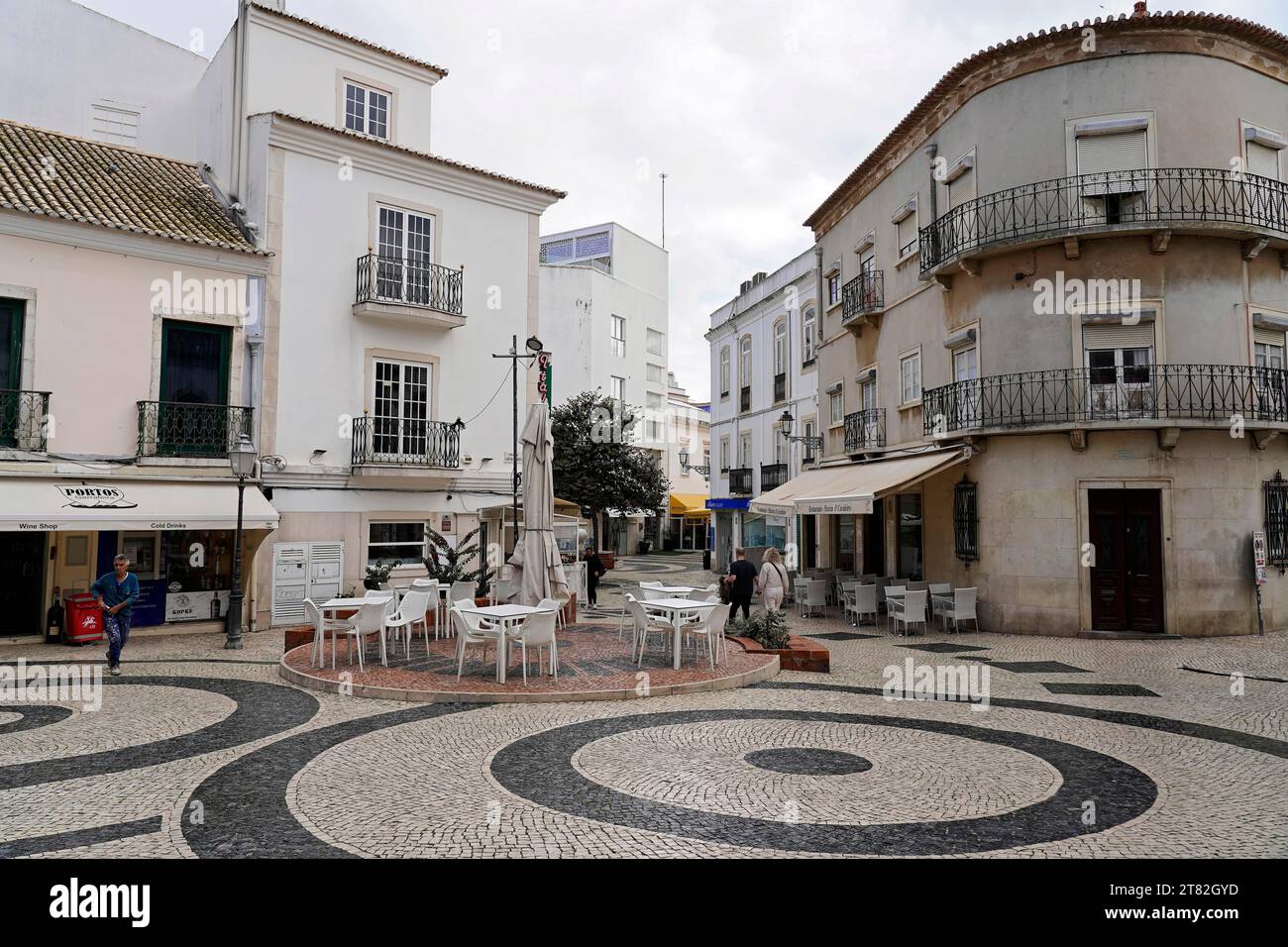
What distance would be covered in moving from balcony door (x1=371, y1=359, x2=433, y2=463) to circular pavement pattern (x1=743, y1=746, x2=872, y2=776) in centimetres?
1307

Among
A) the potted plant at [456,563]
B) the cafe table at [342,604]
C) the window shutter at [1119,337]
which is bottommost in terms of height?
the cafe table at [342,604]

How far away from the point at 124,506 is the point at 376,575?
16.1 ft

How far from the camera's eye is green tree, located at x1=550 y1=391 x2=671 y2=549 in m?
30.2

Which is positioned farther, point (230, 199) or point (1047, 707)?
point (230, 199)

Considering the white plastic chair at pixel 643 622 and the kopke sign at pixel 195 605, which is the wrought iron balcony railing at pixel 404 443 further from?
the white plastic chair at pixel 643 622

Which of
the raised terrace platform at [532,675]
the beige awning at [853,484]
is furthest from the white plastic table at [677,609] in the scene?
the beige awning at [853,484]

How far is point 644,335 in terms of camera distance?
1957 inches

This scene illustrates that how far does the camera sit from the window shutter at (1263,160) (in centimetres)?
1559

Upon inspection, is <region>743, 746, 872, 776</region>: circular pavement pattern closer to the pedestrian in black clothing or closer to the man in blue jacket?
the man in blue jacket

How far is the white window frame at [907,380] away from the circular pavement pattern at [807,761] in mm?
13336

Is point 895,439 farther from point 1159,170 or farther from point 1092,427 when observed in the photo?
point 1159,170
